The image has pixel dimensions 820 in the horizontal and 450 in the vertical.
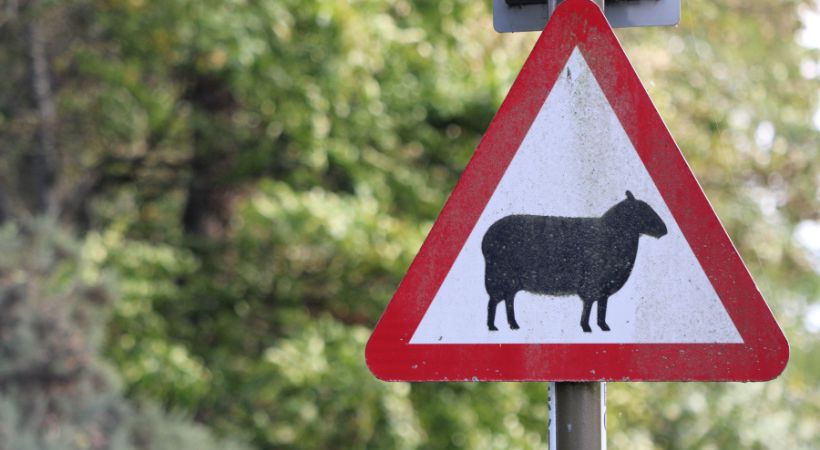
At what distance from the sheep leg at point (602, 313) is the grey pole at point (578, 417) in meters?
0.12

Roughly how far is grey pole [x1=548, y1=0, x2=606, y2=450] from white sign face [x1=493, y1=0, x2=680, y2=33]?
2.54 feet

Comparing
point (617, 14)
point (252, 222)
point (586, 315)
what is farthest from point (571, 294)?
point (252, 222)

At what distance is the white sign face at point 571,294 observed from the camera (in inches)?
77.7

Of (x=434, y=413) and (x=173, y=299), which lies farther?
(x=173, y=299)

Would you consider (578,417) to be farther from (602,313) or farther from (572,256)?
(572,256)

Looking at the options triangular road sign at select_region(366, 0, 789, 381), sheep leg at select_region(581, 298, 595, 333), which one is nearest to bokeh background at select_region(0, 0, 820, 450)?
triangular road sign at select_region(366, 0, 789, 381)

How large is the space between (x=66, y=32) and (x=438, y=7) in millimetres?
2764

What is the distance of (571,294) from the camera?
6.56 ft

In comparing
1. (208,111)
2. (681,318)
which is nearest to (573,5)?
(681,318)

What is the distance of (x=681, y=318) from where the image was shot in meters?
1.98

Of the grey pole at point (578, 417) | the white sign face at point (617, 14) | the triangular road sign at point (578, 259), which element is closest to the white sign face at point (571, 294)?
the triangular road sign at point (578, 259)

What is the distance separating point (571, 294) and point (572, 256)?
72 mm

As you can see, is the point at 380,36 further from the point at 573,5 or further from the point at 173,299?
the point at 573,5

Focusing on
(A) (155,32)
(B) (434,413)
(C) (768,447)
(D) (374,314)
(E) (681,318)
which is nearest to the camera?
(E) (681,318)
